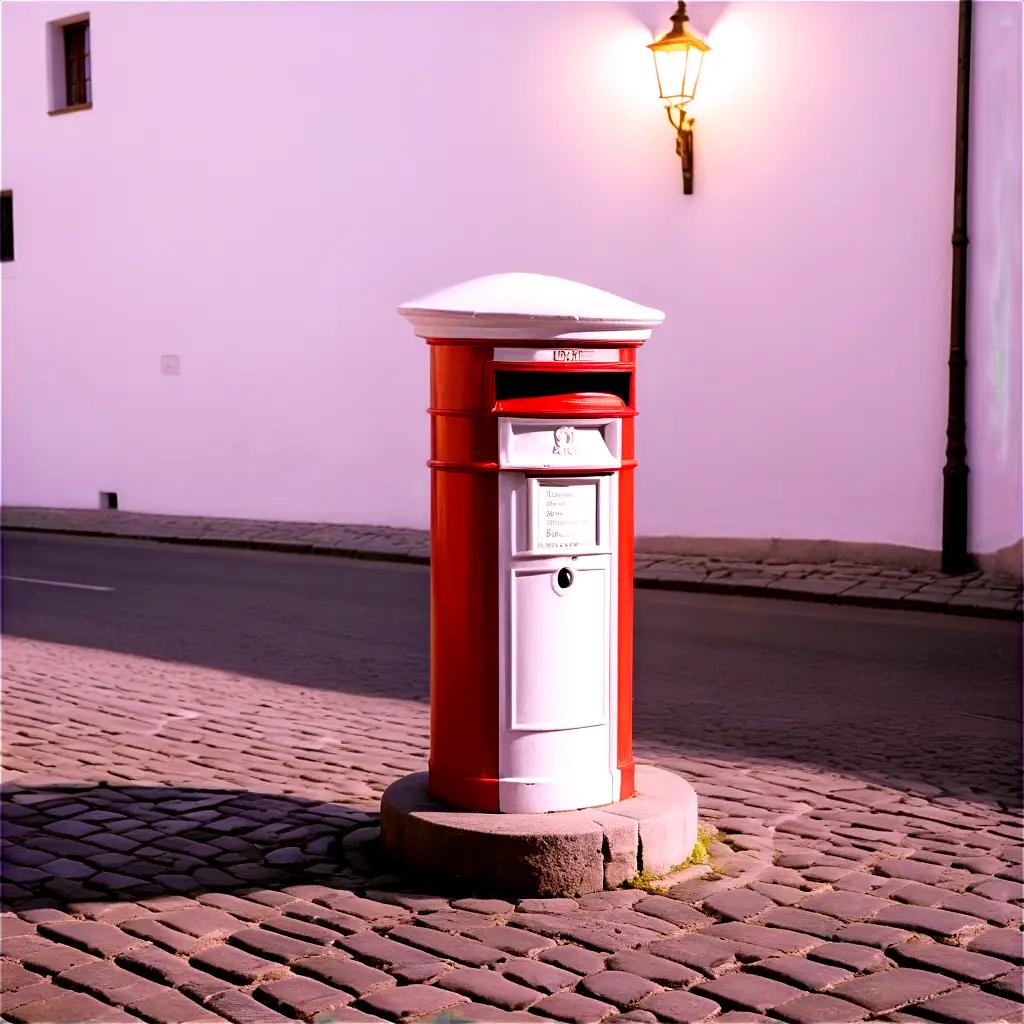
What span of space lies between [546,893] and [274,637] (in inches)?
217

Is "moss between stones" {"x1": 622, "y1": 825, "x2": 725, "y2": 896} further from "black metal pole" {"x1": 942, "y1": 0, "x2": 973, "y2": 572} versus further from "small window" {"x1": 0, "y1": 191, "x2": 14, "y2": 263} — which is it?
"small window" {"x1": 0, "y1": 191, "x2": 14, "y2": 263}

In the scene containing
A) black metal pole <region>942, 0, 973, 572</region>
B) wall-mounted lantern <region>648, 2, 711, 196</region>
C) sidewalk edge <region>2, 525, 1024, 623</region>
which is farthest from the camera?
wall-mounted lantern <region>648, 2, 711, 196</region>

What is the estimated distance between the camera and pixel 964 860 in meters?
4.98

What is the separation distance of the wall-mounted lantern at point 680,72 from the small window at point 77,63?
9320mm

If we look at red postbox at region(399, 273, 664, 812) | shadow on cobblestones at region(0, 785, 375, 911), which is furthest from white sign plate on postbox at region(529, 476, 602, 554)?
shadow on cobblestones at region(0, 785, 375, 911)

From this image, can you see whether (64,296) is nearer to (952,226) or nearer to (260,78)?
(260,78)

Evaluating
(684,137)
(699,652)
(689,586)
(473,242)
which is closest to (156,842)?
(699,652)

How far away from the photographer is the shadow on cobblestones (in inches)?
186

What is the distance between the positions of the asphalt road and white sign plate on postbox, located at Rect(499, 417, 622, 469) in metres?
2.17

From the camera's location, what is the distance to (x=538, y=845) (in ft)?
14.9

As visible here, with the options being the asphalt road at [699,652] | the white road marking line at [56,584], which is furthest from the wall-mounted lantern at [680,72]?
the white road marking line at [56,584]

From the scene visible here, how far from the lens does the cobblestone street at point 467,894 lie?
3855 mm

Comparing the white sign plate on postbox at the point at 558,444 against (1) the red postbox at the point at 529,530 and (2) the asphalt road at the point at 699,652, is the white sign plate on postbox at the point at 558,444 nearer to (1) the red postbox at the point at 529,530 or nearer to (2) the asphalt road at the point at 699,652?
(1) the red postbox at the point at 529,530

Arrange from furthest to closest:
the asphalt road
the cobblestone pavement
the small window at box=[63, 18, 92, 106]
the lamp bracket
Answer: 1. the small window at box=[63, 18, 92, 106]
2. the lamp bracket
3. the cobblestone pavement
4. the asphalt road
